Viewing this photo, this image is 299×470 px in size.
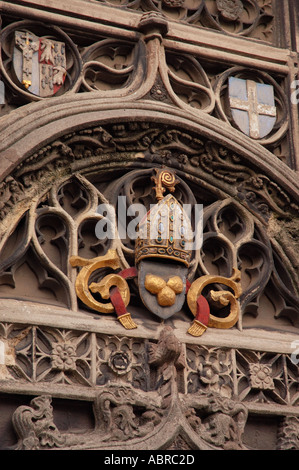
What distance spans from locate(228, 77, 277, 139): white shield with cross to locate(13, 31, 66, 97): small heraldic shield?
61.5 inches

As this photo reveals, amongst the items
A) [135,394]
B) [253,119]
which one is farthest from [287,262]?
[135,394]

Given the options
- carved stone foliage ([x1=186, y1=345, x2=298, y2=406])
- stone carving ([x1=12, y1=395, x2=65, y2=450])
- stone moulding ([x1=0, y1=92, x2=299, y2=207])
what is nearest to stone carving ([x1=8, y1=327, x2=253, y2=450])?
stone carving ([x1=12, y1=395, x2=65, y2=450])

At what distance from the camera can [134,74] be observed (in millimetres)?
11211

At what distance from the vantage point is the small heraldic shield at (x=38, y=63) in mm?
10734

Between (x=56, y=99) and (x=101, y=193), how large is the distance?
82 cm

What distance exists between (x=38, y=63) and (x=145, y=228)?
1604 mm

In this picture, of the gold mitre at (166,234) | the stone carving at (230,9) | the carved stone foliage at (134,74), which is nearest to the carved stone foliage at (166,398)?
the gold mitre at (166,234)

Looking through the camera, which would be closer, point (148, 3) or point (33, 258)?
point (33, 258)

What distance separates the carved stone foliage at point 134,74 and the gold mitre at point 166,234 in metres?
0.97

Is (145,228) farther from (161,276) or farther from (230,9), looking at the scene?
(230,9)

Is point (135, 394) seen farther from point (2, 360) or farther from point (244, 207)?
point (244, 207)

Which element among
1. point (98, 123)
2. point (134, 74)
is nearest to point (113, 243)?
point (98, 123)

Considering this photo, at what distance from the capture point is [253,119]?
37.9ft

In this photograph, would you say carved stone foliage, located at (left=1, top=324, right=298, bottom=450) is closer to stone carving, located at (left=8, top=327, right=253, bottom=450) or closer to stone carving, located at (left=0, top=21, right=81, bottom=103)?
stone carving, located at (left=8, top=327, right=253, bottom=450)
